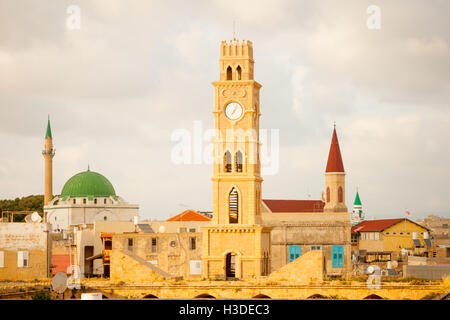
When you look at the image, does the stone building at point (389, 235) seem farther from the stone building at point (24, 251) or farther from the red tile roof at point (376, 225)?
the stone building at point (24, 251)

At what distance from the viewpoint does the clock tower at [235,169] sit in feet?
165

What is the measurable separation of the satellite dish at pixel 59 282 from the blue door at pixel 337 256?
38405mm

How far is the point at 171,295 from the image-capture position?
43.4 m

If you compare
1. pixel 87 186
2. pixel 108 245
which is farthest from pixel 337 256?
pixel 87 186

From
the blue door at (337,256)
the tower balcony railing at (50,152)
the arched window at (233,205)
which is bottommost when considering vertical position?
the blue door at (337,256)

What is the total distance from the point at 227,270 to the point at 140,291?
1008cm

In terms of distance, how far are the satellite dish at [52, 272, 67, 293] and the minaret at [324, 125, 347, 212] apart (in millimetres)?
72486

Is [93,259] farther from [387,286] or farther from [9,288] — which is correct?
[387,286]

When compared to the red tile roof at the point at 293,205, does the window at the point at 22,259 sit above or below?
below

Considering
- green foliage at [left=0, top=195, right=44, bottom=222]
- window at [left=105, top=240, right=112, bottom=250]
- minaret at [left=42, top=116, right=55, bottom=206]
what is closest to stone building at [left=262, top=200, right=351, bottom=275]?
window at [left=105, top=240, right=112, bottom=250]

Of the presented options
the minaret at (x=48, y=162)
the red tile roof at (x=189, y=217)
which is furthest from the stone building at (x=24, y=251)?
the red tile roof at (x=189, y=217)

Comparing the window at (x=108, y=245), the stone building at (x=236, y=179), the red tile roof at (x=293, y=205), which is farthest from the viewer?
the red tile roof at (x=293, y=205)

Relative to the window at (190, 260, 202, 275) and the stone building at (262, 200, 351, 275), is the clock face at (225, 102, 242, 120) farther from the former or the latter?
the stone building at (262, 200, 351, 275)
